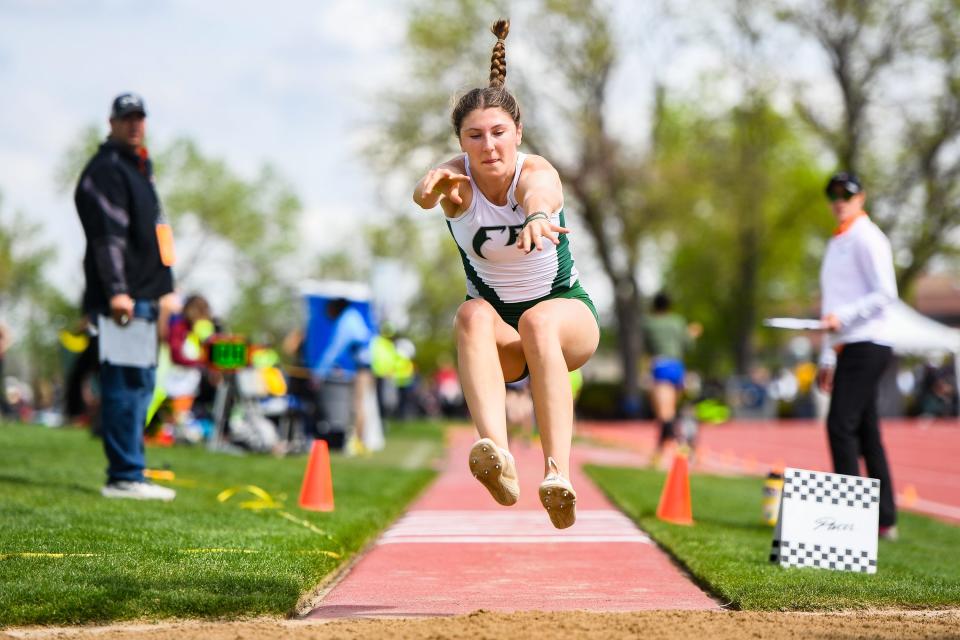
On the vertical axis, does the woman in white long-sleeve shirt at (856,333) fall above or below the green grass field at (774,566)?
above

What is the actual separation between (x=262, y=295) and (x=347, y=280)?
13.1 m

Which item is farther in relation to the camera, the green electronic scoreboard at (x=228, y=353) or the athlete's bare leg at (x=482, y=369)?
the green electronic scoreboard at (x=228, y=353)

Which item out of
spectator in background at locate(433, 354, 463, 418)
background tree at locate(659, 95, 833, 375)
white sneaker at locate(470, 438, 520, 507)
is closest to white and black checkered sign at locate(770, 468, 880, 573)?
white sneaker at locate(470, 438, 520, 507)

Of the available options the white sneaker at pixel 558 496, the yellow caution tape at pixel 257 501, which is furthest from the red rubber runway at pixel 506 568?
the yellow caution tape at pixel 257 501

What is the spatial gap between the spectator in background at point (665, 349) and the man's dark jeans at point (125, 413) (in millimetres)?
7534

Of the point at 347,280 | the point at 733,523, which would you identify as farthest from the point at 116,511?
the point at 347,280

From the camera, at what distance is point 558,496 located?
203 inches

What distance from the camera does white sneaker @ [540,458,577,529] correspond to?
5.15 m

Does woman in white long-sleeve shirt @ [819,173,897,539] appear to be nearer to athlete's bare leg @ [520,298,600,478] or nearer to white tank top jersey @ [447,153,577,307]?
white tank top jersey @ [447,153,577,307]

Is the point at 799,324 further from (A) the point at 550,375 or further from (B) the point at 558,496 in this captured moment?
(B) the point at 558,496

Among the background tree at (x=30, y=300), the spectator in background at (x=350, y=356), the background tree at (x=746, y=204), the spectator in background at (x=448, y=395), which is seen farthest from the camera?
the background tree at (x=30, y=300)

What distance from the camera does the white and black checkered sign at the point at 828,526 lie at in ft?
21.6

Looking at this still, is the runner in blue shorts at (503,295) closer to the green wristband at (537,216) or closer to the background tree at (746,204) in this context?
the green wristband at (537,216)

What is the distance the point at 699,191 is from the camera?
42.8 m
